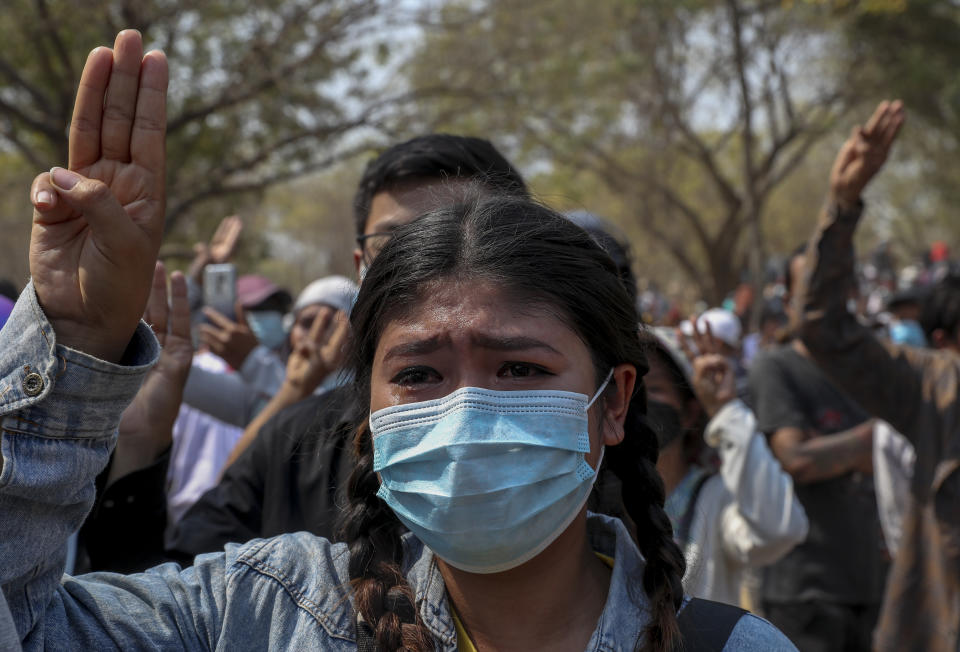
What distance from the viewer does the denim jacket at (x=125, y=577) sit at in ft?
4.49

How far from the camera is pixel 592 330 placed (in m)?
1.74

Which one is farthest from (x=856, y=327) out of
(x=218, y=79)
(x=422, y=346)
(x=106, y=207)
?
(x=218, y=79)

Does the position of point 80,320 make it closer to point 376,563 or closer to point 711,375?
point 376,563

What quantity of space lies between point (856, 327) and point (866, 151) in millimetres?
659

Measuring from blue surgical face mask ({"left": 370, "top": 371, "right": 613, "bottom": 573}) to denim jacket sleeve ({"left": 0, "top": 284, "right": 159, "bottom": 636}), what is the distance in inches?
18.1

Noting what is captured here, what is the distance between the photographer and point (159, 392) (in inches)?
98.0

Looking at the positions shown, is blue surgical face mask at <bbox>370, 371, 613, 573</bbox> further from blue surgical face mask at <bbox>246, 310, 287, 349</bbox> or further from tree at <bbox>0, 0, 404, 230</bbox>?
tree at <bbox>0, 0, 404, 230</bbox>

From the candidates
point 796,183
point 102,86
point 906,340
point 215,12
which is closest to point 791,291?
point 102,86

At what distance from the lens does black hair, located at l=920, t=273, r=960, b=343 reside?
4.69m

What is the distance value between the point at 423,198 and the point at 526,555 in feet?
3.92

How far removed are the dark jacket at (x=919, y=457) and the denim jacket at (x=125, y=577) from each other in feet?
6.83

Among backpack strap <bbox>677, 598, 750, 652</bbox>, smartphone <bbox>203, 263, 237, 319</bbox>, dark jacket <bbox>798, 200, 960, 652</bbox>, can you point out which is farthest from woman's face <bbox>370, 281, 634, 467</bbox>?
smartphone <bbox>203, 263, 237, 319</bbox>

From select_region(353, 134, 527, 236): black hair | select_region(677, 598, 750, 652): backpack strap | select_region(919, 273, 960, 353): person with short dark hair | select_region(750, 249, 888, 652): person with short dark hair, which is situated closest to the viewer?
select_region(677, 598, 750, 652): backpack strap

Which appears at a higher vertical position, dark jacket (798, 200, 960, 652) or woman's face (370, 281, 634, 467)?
woman's face (370, 281, 634, 467)
